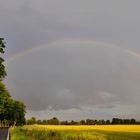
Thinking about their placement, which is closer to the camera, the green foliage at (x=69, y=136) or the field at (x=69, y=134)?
the green foliage at (x=69, y=136)

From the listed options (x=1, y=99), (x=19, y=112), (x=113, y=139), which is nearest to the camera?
(x=113, y=139)

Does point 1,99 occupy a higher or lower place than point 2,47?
lower

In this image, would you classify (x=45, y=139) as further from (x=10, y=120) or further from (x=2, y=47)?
(x=10, y=120)

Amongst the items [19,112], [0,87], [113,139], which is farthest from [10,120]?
[113,139]

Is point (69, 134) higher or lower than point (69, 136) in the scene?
higher

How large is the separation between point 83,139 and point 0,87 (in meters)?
19.8

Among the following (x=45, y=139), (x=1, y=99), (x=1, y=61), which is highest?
(x=1, y=61)

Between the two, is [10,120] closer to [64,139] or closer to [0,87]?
[0,87]

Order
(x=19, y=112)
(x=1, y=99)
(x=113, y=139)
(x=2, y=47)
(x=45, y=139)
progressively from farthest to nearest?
1. (x=19, y=112)
2. (x=1, y=99)
3. (x=2, y=47)
4. (x=113, y=139)
5. (x=45, y=139)

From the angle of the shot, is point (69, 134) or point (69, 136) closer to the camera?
point (69, 136)

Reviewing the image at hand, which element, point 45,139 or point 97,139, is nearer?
point 45,139

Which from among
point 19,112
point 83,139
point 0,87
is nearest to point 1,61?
point 0,87

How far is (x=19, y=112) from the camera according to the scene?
499 ft

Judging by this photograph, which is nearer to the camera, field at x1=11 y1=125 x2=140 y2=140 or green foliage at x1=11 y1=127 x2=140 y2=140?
green foliage at x1=11 y1=127 x2=140 y2=140
